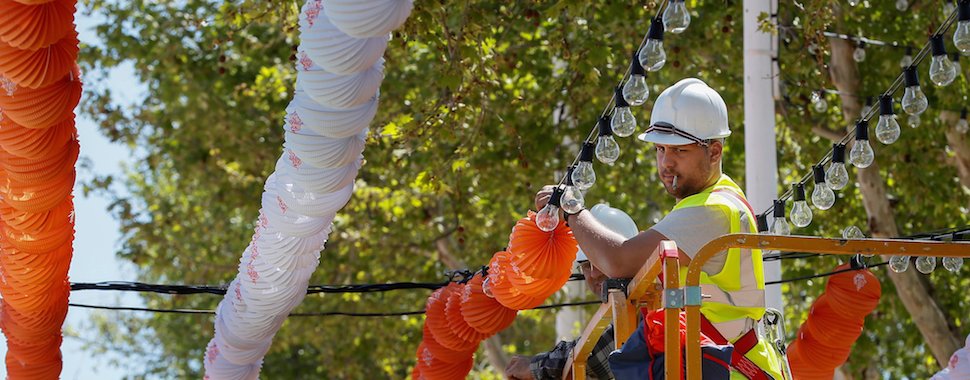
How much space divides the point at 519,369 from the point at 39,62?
284 centimetres

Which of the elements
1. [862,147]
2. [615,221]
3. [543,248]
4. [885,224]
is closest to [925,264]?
[862,147]

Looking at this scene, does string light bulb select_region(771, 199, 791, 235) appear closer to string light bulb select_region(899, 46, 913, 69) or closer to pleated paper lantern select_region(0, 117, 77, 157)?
pleated paper lantern select_region(0, 117, 77, 157)

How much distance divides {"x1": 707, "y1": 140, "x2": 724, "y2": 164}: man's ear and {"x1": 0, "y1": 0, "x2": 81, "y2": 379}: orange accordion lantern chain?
7.74 ft

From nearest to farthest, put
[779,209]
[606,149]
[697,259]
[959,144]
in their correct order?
[697,259] < [606,149] < [779,209] < [959,144]

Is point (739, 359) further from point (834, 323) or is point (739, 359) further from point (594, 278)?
point (834, 323)

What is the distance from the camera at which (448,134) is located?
35.6 ft

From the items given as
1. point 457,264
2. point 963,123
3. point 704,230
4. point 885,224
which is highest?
point 704,230

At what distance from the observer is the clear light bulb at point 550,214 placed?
5.95m

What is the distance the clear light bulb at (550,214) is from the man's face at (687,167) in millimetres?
399

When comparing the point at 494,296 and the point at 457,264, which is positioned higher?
the point at 494,296

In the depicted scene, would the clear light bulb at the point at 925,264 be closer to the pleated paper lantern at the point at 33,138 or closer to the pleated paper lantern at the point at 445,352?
the pleated paper lantern at the point at 445,352

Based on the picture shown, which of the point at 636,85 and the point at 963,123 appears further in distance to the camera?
the point at 963,123

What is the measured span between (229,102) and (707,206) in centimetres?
1373

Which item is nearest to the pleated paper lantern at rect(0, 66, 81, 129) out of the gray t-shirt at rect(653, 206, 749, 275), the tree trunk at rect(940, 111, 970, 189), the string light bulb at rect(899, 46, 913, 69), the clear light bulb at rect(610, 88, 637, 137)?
the clear light bulb at rect(610, 88, 637, 137)
